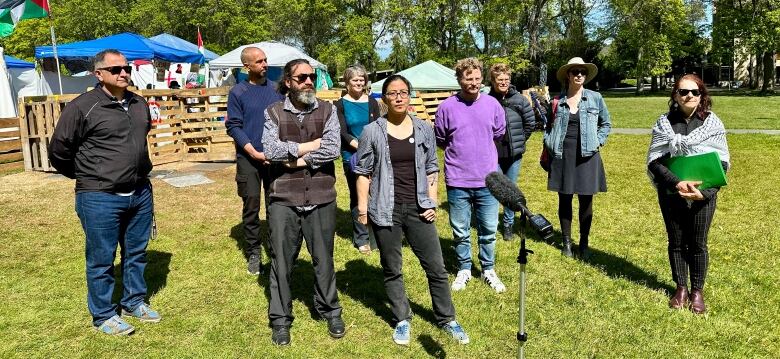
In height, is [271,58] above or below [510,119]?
above

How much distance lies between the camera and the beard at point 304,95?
3820mm

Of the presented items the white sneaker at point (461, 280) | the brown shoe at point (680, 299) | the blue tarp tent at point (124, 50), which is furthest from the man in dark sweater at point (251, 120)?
the blue tarp tent at point (124, 50)

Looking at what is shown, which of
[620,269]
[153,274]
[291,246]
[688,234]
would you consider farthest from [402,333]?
[153,274]

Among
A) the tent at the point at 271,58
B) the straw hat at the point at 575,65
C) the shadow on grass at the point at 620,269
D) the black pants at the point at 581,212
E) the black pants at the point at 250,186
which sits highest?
the tent at the point at 271,58

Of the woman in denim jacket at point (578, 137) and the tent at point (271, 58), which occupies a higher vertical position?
the tent at point (271, 58)

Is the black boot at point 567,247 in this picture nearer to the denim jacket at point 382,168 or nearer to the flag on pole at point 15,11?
the denim jacket at point 382,168

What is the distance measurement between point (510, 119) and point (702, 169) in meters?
2.26

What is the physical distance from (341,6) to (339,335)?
4180 cm

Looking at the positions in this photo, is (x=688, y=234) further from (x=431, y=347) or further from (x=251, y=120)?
(x=251, y=120)

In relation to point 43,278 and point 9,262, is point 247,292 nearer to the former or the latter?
point 43,278

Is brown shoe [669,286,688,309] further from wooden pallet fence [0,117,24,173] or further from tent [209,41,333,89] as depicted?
tent [209,41,333,89]

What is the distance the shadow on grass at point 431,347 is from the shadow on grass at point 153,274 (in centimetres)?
250

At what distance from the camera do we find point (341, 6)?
43.0 m

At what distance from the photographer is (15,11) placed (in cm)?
1063
